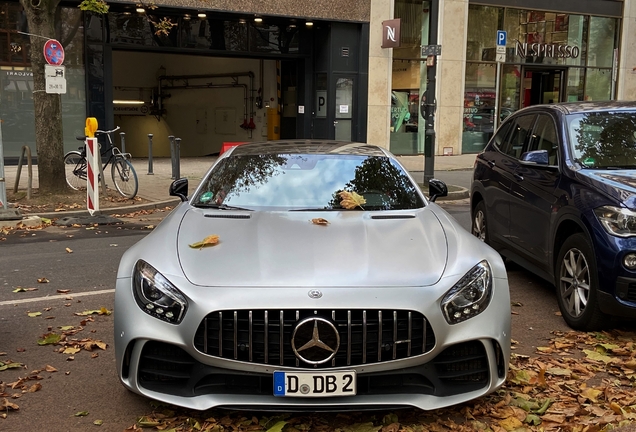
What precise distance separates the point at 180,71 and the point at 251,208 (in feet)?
91.4

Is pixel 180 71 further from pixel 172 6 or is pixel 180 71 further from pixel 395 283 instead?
pixel 395 283

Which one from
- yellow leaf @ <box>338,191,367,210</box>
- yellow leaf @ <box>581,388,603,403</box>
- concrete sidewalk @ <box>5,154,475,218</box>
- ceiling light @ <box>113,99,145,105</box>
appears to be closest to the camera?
yellow leaf @ <box>581,388,603,403</box>

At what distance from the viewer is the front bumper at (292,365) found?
3.33m

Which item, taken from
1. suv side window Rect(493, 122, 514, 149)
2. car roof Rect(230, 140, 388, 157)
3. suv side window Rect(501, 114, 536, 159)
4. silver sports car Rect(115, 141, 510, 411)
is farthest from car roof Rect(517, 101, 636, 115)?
silver sports car Rect(115, 141, 510, 411)

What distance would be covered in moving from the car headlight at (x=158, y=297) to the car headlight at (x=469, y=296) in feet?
4.30

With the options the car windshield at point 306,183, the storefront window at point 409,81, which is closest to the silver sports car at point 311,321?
the car windshield at point 306,183

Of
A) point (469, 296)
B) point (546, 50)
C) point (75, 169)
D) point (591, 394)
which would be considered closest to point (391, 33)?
point (546, 50)

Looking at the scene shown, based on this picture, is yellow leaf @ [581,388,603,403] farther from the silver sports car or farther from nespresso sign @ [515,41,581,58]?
nespresso sign @ [515,41,581,58]

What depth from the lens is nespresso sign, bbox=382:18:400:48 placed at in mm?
22234

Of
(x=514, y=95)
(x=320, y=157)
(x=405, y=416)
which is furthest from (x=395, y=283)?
(x=514, y=95)

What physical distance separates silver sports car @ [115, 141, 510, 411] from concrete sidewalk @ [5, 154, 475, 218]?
321 inches

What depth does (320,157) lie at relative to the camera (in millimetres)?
5215

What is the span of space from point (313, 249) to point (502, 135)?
4.26 metres

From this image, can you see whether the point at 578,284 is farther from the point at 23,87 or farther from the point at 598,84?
the point at 598,84
